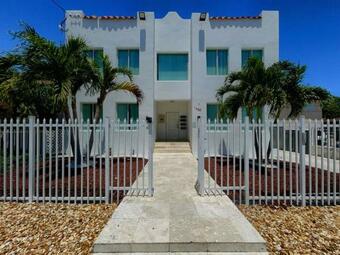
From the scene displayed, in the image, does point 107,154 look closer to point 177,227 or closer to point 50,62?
point 177,227

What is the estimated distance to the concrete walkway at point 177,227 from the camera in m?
4.12

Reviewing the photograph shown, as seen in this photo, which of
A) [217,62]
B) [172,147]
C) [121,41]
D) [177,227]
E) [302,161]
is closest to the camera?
[177,227]

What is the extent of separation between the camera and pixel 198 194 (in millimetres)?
6770

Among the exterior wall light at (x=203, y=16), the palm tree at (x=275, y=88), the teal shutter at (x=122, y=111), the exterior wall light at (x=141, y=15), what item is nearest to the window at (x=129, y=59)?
the exterior wall light at (x=141, y=15)

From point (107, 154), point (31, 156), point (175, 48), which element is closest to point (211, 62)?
point (175, 48)

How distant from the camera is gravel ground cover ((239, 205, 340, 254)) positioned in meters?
4.23

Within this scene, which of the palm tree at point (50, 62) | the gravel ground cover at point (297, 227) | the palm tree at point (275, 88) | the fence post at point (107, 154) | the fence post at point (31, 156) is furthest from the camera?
the palm tree at point (275, 88)

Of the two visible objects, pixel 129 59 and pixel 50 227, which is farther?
pixel 129 59

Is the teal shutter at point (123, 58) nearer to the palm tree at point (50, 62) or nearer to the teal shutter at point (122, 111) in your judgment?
the teal shutter at point (122, 111)

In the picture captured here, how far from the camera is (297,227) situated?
498 cm

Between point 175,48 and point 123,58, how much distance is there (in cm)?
323

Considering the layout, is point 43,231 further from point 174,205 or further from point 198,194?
point 198,194

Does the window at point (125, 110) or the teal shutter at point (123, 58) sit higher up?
the teal shutter at point (123, 58)

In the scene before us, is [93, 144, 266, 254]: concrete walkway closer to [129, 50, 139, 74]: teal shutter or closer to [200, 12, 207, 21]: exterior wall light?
[129, 50, 139, 74]: teal shutter
